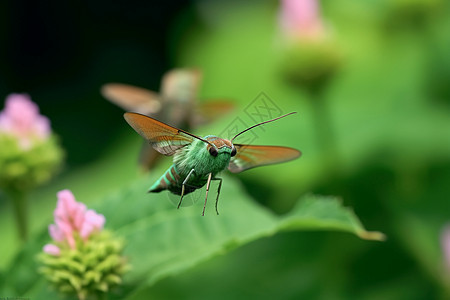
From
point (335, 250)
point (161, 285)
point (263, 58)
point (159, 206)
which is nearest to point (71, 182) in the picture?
point (263, 58)

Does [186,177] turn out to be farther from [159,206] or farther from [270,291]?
[270,291]

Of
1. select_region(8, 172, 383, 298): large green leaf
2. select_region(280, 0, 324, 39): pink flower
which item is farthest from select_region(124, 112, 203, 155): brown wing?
select_region(280, 0, 324, 39): pink flower

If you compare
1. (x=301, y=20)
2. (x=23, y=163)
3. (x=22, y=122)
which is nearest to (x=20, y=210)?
(x=23, y=163)

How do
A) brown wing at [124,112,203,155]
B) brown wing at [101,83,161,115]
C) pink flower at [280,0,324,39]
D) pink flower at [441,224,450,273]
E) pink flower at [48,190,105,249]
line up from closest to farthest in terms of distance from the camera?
1. brown wing at [124,112,203,155]
2. pink flower at [48,190,105,249]
3. brown wing at [101,83,161,115]
4. pink flower at [441,224,450,273]
5. pink flower at [280,0,324,39]

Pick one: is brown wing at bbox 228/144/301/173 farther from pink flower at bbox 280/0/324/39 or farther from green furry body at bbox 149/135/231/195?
pink flower at bbox 280/0/324/39

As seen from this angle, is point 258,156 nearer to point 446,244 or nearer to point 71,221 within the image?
point 71,221
